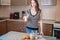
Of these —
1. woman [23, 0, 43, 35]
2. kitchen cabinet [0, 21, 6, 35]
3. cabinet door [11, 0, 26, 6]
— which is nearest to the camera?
woman [23, 0, 43, 35]

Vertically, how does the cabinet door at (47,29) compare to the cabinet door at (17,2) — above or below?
below

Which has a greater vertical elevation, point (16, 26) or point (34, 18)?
point (34, 18)

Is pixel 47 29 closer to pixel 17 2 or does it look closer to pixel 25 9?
pixel 25 9

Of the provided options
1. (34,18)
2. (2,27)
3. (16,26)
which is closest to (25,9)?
(16,26)

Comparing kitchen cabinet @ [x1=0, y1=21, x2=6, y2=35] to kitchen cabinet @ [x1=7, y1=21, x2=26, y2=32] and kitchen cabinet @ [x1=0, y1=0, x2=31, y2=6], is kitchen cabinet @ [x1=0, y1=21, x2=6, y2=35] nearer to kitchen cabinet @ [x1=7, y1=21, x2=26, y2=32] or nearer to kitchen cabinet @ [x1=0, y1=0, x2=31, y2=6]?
kitchen cabinet @ [x1=7, y1=21, x2=26, y2=32]

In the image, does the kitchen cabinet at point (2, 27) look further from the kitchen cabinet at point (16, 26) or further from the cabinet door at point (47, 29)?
the cabinet door at point (47, 29)

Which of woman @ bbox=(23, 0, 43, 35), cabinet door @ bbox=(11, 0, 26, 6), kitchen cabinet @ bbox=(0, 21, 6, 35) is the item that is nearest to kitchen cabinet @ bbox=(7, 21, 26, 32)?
kitchen cabinet @ bbox=(0, 21, 6, 35)

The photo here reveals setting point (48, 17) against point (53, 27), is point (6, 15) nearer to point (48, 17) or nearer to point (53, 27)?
point (48, 17)

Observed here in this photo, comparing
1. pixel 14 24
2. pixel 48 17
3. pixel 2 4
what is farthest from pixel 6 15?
pixel 48 17

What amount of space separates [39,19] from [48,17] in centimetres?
166

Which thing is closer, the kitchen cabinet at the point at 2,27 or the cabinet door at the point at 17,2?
the kitchen cabinet at the point at 2,27

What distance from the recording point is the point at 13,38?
2.44 metres

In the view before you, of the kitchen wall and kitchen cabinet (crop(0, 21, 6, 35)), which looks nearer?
kitchen cabinet (crop(0, 21, 6, 35))

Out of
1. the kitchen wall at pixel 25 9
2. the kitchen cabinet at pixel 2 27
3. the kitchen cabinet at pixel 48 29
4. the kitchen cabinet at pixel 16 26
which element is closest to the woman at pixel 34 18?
the kitchen cabinet at pixel 48 29
